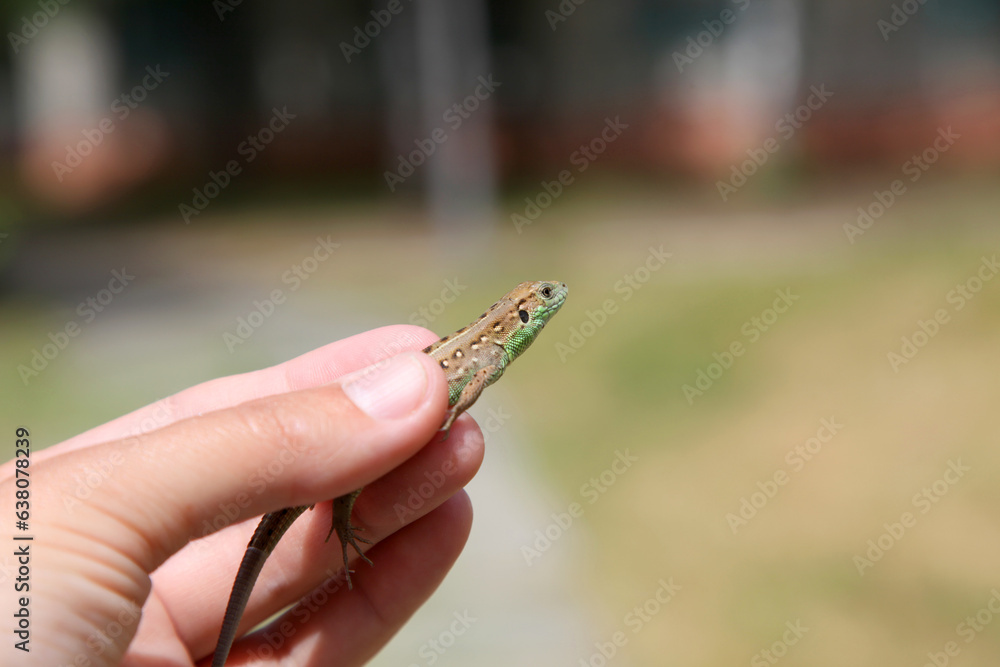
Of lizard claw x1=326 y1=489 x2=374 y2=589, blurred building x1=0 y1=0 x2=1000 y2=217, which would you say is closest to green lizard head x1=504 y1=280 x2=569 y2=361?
lizard claw x1=326 y1=489 x2=374 y2=589

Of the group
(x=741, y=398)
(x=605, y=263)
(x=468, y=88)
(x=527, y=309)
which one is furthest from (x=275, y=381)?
(x=468, y=88)

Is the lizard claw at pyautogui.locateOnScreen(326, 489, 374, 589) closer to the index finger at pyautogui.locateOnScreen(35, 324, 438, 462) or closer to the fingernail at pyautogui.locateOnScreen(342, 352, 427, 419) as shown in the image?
the index finger at pyautogui.locateOnScreen(35, 324, 438, 462)

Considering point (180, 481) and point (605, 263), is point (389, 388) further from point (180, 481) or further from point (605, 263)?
point (605, 263)

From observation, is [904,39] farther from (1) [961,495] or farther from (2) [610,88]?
(1) [961,495]

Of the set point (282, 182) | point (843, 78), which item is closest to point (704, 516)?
→ point (843, 78)

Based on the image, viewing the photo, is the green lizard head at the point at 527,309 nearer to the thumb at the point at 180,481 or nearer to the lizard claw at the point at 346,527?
the lizard claw at the point at 346,527

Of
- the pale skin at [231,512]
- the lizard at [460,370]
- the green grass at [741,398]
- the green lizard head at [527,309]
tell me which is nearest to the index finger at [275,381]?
the pale skin at [231,512]

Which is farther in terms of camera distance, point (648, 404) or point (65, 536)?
point (648, 404)
